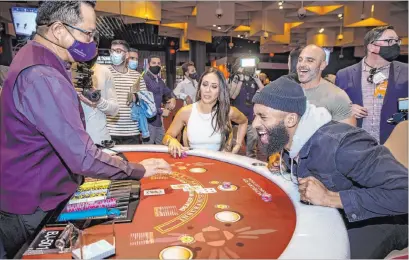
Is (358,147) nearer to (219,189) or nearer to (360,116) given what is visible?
(219,189)

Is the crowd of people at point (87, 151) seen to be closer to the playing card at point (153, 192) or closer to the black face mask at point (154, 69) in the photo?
the playing card at point (153, 192)

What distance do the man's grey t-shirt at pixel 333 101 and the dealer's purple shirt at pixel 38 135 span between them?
79.8 inches

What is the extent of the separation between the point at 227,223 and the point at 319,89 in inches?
75.6

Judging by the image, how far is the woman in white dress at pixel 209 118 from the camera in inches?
110

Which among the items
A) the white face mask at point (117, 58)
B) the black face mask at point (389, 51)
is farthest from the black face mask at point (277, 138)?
the white face mask at point (117, 58)

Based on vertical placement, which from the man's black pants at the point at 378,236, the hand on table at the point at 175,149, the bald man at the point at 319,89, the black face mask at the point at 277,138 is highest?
the bald man at the point at 319,89

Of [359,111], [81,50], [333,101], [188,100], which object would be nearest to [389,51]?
[359,111]

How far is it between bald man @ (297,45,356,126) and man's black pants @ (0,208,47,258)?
2216mm

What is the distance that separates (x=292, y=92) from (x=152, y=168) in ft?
2.61

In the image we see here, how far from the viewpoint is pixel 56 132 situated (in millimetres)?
1158

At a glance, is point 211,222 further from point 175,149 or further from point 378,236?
point 175,149

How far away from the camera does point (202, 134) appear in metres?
2.79

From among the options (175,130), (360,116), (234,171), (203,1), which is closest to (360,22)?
(203,1)

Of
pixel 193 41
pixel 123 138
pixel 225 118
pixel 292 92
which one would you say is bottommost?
pixel 123 138
